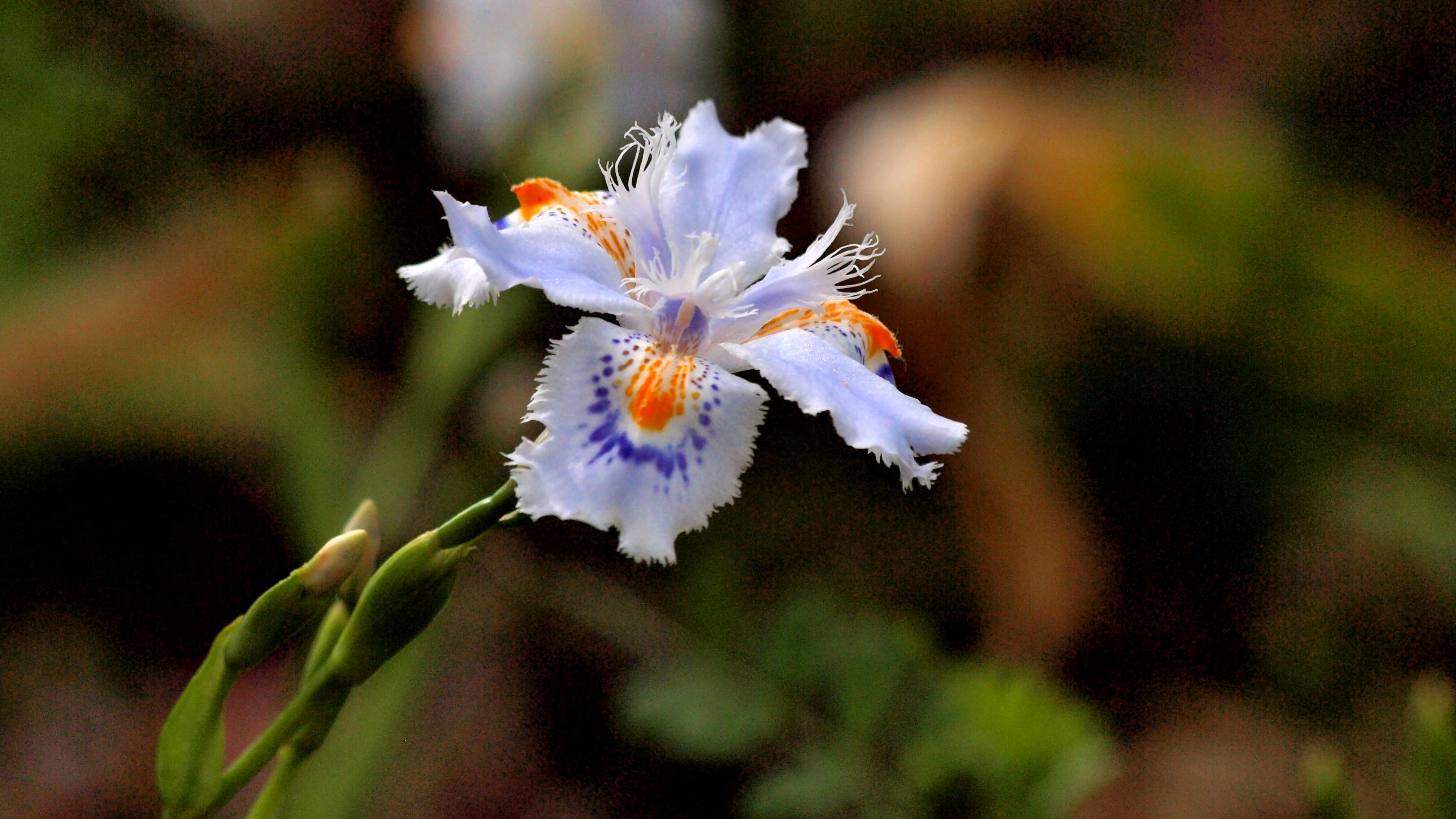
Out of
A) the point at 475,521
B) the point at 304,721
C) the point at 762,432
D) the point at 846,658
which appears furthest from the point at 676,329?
the point at 762,432

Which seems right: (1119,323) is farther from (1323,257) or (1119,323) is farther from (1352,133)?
(1352,133)

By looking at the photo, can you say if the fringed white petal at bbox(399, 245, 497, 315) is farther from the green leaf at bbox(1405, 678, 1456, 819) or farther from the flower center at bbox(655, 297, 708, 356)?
the green leaf at bbox(1405, 678, 1456, 819)

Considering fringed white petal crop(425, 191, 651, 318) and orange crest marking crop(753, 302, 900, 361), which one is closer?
fringed white petal crop(425, 191, 651, 318)

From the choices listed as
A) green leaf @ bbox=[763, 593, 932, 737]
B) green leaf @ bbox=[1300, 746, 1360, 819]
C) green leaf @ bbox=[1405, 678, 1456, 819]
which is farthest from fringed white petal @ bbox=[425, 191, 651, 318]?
green leaf @ bbox=[1405, 678, 1456, 819]

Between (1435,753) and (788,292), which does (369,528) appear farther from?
(1435,753)

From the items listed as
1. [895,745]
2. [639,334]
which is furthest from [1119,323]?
[639,334]

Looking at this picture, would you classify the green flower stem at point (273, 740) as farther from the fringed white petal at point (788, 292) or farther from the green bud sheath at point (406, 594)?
the fringed white petal at point (788, 292)
